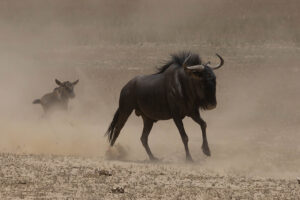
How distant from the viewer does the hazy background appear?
19303 millimetres

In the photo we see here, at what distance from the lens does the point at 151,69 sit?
33312mm

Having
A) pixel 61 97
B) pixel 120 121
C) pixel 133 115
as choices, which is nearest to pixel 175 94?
pixel 120 121

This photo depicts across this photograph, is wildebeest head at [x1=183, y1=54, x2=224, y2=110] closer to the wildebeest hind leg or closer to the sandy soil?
the sandy soil

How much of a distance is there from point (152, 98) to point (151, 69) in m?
15.9

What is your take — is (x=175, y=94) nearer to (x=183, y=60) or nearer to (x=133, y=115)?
(x=183, y=60)

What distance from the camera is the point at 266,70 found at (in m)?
31.7

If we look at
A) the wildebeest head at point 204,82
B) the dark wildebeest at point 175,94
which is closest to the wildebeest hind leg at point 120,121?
the dark wildebeest at point 175,94

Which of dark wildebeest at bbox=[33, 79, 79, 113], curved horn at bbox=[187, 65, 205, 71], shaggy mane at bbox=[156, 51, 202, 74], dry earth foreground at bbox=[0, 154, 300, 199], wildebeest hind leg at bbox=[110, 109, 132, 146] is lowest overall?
dry earth foreground at bbox=[0, 154, 300, 199]

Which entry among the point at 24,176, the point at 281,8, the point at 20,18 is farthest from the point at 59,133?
the point at 20,18

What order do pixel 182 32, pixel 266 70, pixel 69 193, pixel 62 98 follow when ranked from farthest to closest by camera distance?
1. pixel 182 32
2. pixel 266 70
3. pixel 62 98
4. pixel 69 193

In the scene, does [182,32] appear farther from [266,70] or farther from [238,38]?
[266,70]

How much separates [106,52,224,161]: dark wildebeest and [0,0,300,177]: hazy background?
2.65 feet

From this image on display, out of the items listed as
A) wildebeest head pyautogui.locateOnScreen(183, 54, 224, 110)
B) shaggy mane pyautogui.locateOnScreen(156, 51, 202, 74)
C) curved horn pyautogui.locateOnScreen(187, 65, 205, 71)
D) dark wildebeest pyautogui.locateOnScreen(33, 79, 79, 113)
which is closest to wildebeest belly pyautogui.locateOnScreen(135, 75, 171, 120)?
shaggy mane pyautogui.locateOnScreen(156, 51, 202, 74)

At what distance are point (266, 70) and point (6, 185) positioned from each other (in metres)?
20.6
